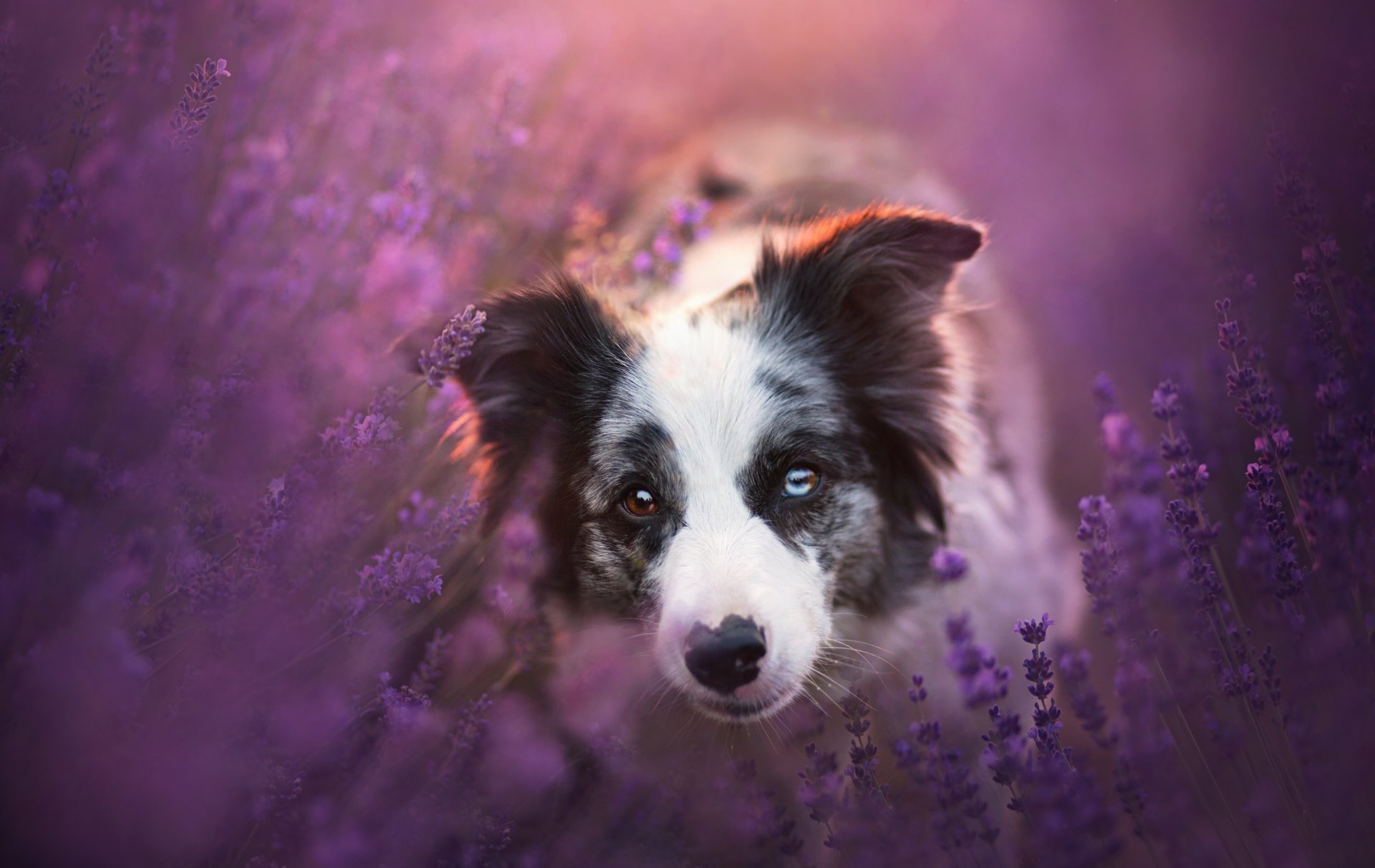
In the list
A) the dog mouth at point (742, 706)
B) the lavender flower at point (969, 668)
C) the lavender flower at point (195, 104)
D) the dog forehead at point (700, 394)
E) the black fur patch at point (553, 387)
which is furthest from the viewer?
the black fur patch at point (553, 387)

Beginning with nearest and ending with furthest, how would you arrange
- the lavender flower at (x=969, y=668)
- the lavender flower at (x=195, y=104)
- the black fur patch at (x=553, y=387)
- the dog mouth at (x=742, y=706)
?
the lavender flower at (x=969, y=668) → the lavender flower at (x=195, y=104) → the dog mouth at (x=742, y=706) → the black fur patch at (x=553, y=387)

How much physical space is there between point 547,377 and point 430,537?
2.06 ft

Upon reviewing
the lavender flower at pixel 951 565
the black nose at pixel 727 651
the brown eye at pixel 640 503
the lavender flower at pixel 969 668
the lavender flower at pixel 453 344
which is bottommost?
the black nose at pixel 727 651

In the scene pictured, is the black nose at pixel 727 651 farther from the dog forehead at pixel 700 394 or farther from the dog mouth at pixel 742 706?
the dog forehead at pixel 700 394

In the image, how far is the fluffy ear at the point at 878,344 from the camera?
223 centimetres

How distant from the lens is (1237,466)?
242 cm

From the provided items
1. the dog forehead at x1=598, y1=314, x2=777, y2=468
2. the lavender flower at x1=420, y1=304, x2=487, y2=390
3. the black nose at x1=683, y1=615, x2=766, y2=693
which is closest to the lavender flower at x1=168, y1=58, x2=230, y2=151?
the lavender flower at x1=420, y1=304, x2=487, y2=390

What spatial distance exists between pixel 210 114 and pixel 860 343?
171 centimetres

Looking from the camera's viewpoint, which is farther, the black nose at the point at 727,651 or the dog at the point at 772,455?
the dog at the point at 772,455

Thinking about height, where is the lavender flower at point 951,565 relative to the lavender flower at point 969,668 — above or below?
above

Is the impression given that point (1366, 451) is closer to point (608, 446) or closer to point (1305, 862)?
point (1305, 862)

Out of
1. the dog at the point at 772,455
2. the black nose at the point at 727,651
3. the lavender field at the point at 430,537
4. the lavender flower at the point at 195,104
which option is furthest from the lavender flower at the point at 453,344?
the black nose at the point at 727,651

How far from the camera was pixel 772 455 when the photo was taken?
6.59 ft

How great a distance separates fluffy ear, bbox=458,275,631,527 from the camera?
7.07ft
